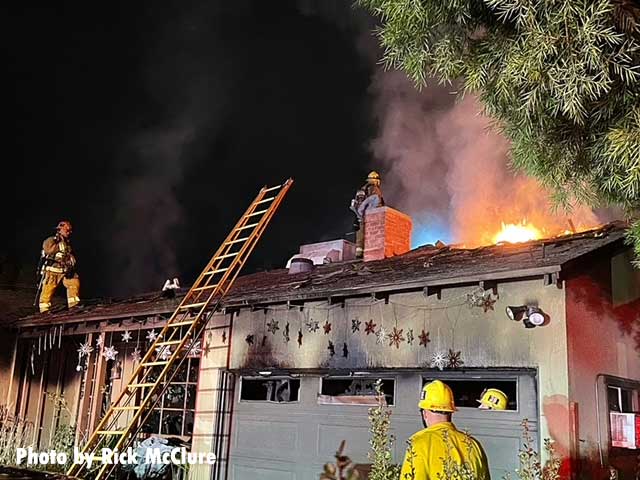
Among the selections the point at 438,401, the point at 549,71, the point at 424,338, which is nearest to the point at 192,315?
the point at 424,338

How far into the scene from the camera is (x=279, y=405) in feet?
32.8

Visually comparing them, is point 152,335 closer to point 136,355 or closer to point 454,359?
point 136,355

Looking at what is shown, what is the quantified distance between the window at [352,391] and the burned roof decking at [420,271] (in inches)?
48.6

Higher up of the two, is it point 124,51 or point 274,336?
point 124,51

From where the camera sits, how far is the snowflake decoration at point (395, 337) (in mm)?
8688

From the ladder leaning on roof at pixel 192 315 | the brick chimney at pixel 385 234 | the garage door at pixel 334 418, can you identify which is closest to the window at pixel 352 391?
the garage door at pixel 334 418

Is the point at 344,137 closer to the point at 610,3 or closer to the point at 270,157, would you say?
the point at 270,157

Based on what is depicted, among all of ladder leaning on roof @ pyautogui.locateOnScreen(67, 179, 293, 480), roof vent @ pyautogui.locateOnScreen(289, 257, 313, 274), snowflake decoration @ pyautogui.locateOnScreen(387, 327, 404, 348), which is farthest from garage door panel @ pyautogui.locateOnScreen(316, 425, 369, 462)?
roof vent @ pyautogui.locateOnScreen(289, 257, 313, 274)

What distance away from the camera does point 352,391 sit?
926 cm

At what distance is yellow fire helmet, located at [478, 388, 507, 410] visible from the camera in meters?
7.61

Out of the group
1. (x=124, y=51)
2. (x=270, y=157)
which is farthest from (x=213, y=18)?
(x=270, y=157)

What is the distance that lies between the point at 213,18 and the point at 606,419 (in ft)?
121

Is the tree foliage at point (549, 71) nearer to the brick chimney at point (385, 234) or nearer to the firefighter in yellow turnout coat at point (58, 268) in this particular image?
the brick chimney at point (385, 234)

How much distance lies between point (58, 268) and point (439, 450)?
44.9ft
